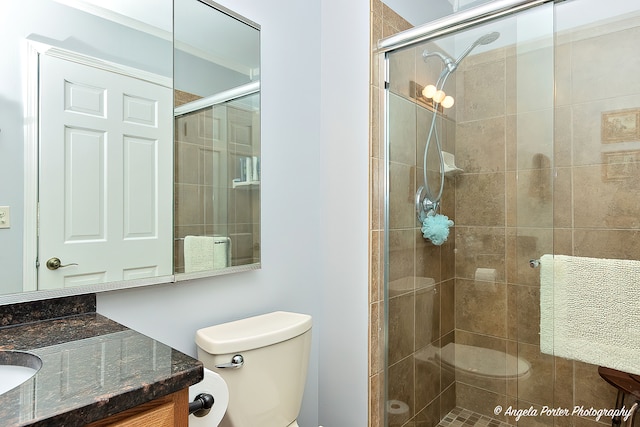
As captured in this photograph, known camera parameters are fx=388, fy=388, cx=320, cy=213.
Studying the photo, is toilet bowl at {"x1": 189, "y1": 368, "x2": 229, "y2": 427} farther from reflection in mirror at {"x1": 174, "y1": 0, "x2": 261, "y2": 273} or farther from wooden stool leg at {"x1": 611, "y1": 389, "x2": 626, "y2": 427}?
wooden stool leg at {"x1": 611, "y1": 389, "x2": 626, "y2": 427}

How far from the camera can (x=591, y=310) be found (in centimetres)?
127

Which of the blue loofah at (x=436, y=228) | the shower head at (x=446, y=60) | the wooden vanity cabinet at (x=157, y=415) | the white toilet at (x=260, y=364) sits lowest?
the white toilet at (x=260, y=364)

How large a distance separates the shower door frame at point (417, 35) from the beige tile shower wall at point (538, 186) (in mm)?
140

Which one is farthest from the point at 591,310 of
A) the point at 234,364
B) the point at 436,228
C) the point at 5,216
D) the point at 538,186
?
the point at 5,216

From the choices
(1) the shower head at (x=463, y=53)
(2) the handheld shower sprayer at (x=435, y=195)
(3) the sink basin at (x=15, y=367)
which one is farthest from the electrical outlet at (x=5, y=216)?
(1) the shower head at (x=463, y=53)

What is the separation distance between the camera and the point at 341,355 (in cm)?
169

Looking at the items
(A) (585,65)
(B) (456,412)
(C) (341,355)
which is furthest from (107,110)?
(B) (456,412)

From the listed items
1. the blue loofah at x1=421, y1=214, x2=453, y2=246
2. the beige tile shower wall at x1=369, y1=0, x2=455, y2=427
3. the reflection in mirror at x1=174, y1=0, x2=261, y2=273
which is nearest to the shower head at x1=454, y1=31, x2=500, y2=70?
the beige tile shower wall at x1=369, y1=0, x2=455, y2=427

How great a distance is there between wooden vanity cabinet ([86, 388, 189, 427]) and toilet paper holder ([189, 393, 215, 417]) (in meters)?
0.18

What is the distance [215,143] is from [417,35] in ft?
3.01

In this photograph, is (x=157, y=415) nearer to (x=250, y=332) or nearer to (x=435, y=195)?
(x=250, y=332)

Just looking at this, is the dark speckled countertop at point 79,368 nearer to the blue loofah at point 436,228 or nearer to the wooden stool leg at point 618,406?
the blue loofah at point 436,228

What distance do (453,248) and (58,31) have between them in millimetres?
1513

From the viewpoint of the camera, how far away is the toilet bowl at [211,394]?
0.89m
